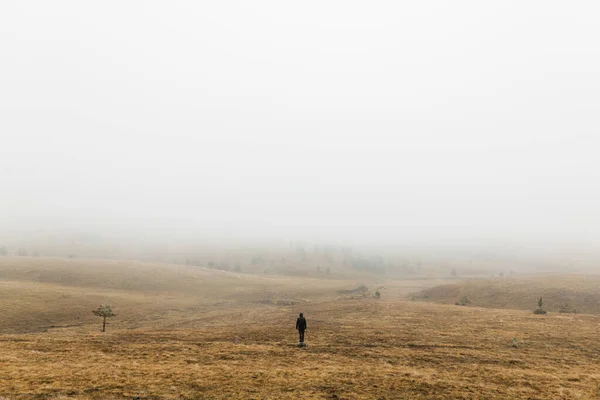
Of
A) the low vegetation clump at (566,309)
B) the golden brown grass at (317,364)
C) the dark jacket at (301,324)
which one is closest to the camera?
the golden brown grass at (317,364)

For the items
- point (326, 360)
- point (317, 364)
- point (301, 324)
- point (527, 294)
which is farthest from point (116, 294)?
point (527, 294)

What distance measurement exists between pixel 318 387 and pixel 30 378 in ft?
53.5

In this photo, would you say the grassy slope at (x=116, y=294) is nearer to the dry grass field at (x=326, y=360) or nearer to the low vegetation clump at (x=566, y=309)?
the dry grass field at (x=326, y=360)

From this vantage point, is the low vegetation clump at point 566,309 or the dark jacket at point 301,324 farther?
the low vegetation clump at point 566,309

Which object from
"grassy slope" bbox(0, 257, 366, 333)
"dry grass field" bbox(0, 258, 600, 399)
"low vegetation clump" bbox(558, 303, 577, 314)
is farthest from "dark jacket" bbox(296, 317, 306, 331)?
"low vegetation clump" bbox(558, 303, 577, 314)

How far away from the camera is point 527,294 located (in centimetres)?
6756

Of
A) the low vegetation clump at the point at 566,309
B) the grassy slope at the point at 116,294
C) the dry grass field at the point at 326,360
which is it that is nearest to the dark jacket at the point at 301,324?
the dry grass field at the point at 326,360

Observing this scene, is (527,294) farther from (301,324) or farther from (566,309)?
(301,324)

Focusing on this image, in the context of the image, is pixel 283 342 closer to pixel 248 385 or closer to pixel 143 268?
pixel 248 385

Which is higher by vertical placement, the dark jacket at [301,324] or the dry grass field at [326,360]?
the dark jacket at [301,324]

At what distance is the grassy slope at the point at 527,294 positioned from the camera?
6003 cm

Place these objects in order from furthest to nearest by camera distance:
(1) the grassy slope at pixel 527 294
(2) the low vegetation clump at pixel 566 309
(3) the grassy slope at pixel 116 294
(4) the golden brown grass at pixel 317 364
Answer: (1) the grassy slope at pixel 527 294 < (2) the low vegetation clump at pixel 566 309 < (3) the grassy slope at pixel 116 294 < (4) the golden brown grass at pixel 317 364

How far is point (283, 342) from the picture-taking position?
2856cm

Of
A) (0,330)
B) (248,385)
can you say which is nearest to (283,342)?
(248,385)
